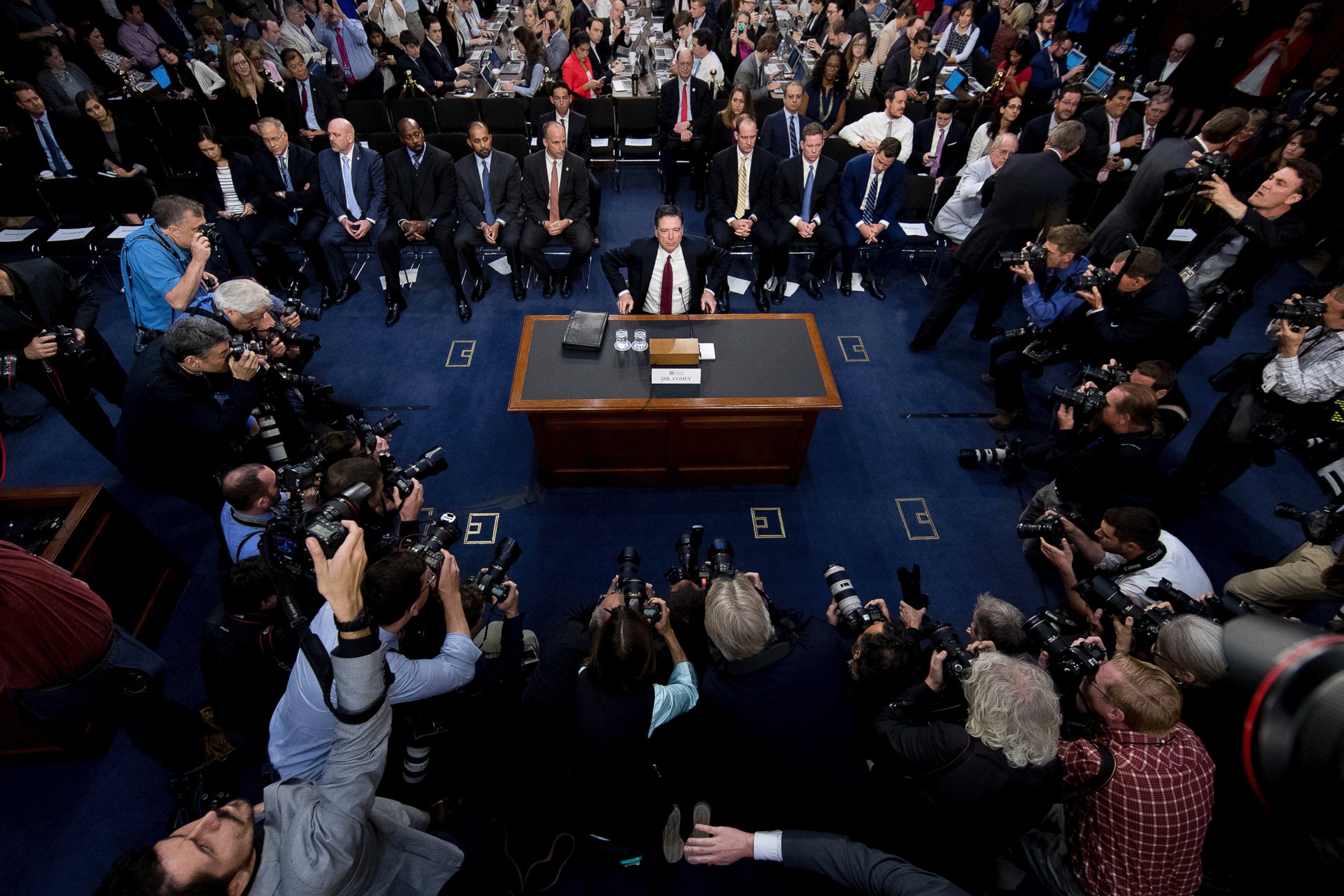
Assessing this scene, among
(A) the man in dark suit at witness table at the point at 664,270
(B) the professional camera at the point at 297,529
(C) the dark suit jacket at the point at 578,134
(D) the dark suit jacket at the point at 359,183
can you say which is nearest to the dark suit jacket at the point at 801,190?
(A) the man in dark suit at witness table at the point at 664,270

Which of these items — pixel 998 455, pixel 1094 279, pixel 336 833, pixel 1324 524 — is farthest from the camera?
pixel 998 455

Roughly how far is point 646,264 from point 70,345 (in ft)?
11.7

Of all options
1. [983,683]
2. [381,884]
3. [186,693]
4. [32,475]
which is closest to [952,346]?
[983,683]

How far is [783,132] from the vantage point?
6.29m

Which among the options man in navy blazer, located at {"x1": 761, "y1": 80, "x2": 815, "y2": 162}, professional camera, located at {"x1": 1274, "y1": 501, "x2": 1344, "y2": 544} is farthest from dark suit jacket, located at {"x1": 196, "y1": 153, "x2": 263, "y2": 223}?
professional camera, located at {"x1": 1274, "y1": 501, "x2": 1344, "y2": 544}

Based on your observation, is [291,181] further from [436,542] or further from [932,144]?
[932,144]

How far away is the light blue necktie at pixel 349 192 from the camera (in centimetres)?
553

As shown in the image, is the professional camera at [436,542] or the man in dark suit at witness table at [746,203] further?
the man in dark suit at witness table at [746,203]

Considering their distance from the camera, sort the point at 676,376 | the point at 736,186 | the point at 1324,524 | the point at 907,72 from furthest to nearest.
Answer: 1. the point at 907,72
2. the point at 736,186
3. the point at 676,376
4. the point at 1324,524

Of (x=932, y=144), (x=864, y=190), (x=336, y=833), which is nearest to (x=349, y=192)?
(x=864, y=190)

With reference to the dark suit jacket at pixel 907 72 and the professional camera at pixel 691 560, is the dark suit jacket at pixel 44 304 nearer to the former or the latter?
the professional camera at pixel 691 560

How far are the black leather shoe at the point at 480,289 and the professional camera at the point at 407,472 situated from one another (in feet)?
10.5

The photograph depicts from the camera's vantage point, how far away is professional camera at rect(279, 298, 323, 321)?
12.6ft

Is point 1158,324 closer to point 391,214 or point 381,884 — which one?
point 381,884
